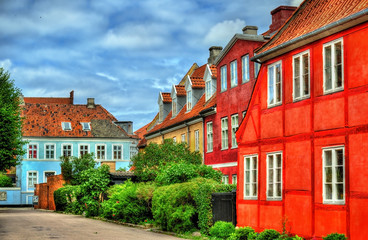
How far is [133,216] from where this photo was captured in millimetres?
31500

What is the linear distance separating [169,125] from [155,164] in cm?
844

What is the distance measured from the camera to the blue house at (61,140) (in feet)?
235

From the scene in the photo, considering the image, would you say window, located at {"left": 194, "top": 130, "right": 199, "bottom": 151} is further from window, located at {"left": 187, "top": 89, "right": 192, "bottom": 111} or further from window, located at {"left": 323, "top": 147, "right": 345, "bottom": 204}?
window, located at {"left": 323, "top": 147, "right": 345, "bottom": 204}

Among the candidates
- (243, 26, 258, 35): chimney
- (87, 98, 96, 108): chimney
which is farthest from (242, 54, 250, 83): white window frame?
(87, 98, 96, 108): chimney

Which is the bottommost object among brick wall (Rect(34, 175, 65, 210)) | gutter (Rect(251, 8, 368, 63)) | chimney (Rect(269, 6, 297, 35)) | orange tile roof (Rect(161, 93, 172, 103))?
brick wall (Rect(34, 175, 65, 210))

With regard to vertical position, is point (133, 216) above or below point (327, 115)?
below

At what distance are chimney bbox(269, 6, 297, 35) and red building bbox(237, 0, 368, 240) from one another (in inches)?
256

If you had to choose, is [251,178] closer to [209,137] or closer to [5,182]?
[209,137]

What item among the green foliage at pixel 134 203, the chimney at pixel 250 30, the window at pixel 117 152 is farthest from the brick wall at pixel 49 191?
the chimney at pixel 250 30

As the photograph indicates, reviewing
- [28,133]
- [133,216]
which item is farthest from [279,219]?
[28,133]

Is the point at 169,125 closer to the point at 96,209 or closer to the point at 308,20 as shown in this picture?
the point at 96,209

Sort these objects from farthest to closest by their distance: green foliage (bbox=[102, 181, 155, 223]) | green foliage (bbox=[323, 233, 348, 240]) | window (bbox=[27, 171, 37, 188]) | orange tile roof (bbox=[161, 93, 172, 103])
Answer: window (bbox=[27, 171, 37, 188]), orange tile roof (bbox=[161, 93, 172, 103]), green foliage (bbox=[102, 181, 155, 223]), green foliage (bbox=[323, 233, 348, 240])

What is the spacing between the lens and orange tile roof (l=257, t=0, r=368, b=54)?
17850mm

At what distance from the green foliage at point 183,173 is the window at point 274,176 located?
768 centimetres
